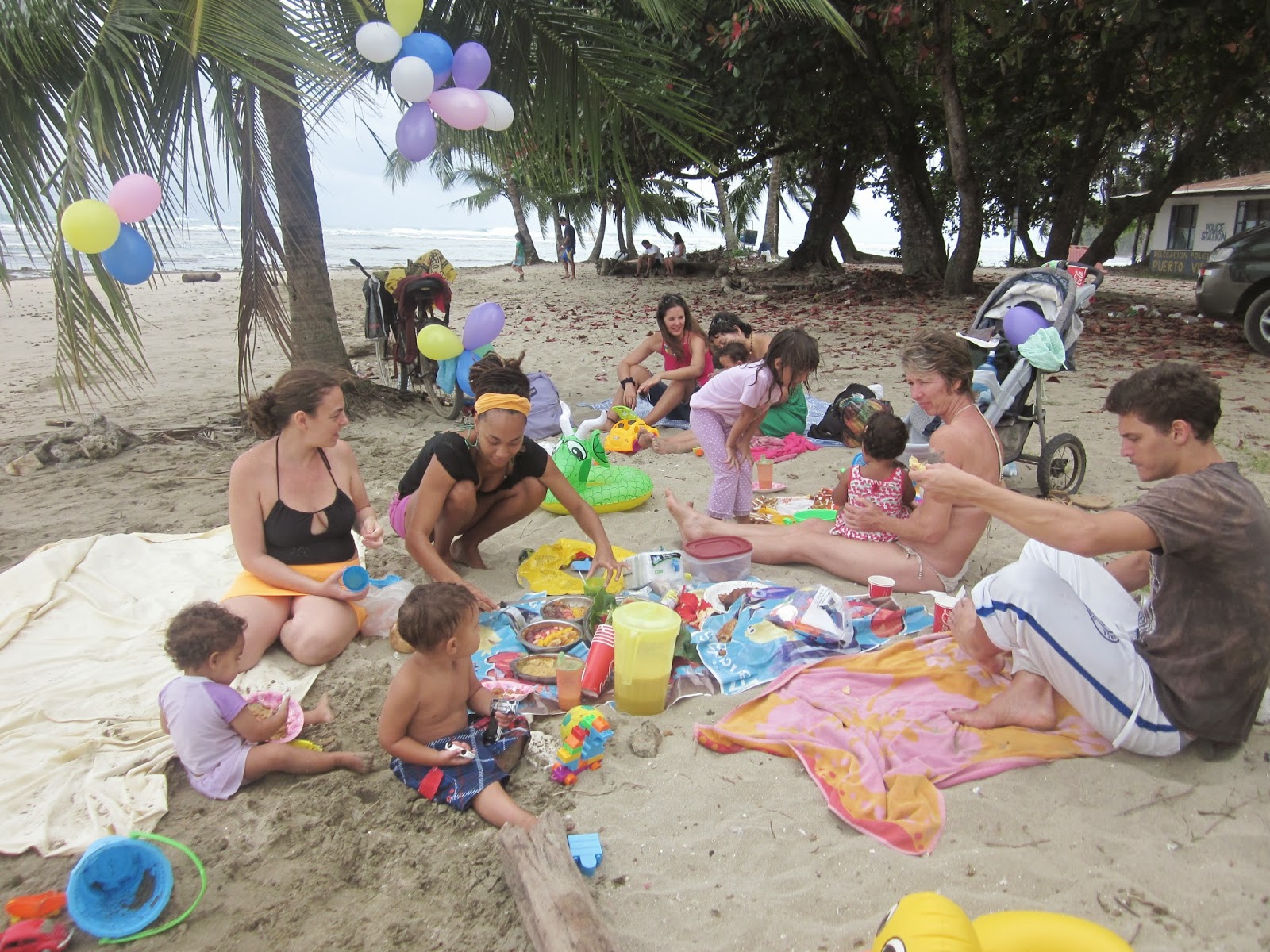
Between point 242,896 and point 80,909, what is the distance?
0.39 metres

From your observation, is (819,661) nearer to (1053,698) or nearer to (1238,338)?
(1053,698)

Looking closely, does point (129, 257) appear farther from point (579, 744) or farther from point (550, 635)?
point (579, 744)

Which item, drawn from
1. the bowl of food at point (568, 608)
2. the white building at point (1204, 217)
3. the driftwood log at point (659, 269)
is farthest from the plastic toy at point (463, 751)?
the white building at point (1204, 217)

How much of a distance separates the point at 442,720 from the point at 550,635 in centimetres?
93

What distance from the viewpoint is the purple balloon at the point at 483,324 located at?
657 cm

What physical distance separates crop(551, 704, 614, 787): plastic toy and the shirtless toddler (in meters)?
A: 0.18

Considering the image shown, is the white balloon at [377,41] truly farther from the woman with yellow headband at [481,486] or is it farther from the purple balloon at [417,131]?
the woman with yellow headband at [481,486]

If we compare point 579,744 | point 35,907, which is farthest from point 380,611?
point 35,907

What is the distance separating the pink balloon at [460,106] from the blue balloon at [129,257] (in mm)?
1903

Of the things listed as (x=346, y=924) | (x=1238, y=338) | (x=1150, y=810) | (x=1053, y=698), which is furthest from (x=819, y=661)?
(x=1238, y=338)

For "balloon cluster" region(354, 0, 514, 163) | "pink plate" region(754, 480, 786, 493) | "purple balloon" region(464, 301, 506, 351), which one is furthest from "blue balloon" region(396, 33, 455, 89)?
"pink plate" region(754, 480, 786, 493)

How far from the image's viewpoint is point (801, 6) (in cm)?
543

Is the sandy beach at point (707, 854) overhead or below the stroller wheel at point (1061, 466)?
below

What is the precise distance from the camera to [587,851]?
2428 millimetres
